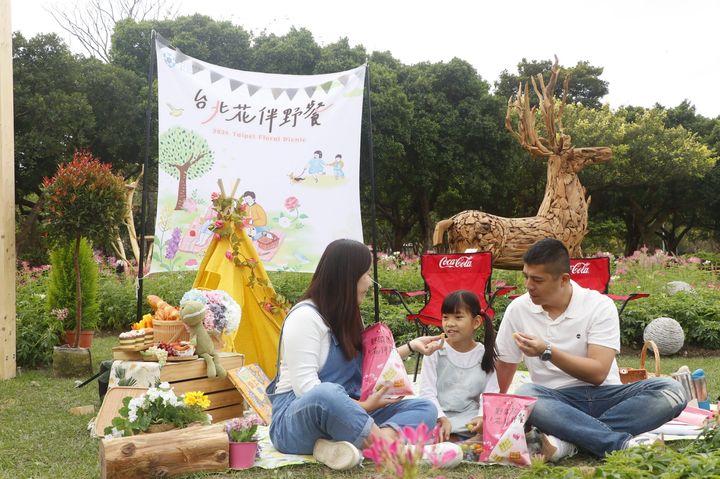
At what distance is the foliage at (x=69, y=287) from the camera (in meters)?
6.99

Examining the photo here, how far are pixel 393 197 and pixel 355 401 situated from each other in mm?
20257

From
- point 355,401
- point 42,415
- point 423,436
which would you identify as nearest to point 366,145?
point 42,415

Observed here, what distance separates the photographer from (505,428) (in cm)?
342

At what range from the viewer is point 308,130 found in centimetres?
619

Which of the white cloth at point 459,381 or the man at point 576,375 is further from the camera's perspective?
the white cloth at point 459,381

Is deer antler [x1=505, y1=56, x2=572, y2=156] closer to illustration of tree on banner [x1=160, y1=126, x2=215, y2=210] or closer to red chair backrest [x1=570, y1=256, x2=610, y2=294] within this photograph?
red chair backrest [x1=570, y1=256, x2=610, y2=294]

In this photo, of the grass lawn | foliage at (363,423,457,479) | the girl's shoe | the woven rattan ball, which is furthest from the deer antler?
foliage at (363,423,457,479)

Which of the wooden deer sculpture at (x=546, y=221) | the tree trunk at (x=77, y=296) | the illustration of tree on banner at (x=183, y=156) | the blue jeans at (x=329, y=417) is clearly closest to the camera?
the blue jeans at (x=329, y=417)

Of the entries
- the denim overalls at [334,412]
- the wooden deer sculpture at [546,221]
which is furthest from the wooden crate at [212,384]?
the wooden deer sculpture at [546,221]

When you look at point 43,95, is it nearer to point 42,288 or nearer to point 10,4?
point 42,288

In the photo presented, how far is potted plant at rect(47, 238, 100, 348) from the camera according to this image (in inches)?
275

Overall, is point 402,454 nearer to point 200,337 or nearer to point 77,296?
point 200,337

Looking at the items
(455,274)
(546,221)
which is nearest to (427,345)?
(455,274)

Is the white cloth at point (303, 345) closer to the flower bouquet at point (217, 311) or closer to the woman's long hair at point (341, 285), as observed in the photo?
the woman's long hair at point (341, 285)
